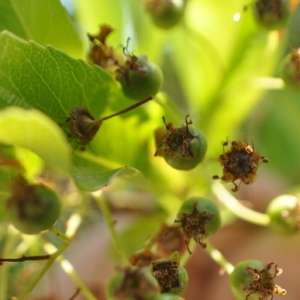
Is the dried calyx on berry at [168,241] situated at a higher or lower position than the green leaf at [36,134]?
higher

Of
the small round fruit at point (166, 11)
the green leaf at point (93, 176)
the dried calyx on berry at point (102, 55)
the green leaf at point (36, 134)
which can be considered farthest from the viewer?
the small round fruit at point (166, 11)

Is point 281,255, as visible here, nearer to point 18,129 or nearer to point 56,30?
point 56,30

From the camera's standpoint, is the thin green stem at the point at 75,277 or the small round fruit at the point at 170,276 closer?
the small round fruit at the point at 170,276

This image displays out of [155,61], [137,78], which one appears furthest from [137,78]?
[155,61]

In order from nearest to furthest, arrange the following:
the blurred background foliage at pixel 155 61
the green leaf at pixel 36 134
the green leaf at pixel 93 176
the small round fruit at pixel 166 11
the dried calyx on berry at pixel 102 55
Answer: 1. the green leaf at pixel 36 134
2. the green leaf at pixel 93 176
3. the blurred background foliage at pixel 155 61
4. the dried calyx on berry at pixel 102 55
5. the small round fruit at pixel 166 11

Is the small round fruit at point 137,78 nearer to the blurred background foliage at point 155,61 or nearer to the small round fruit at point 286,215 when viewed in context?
the blurred background foliage at point 155,61

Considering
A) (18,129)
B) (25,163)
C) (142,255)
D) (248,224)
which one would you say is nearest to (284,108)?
(248,224)

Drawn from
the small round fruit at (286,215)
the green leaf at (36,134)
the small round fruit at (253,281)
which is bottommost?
→ the green leaf at (36,134)

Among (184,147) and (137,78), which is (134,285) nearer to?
(184,147)

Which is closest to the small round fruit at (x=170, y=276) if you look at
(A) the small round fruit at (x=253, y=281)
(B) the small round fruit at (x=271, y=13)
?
(A) the small round fruit at (x=253, y=281)
